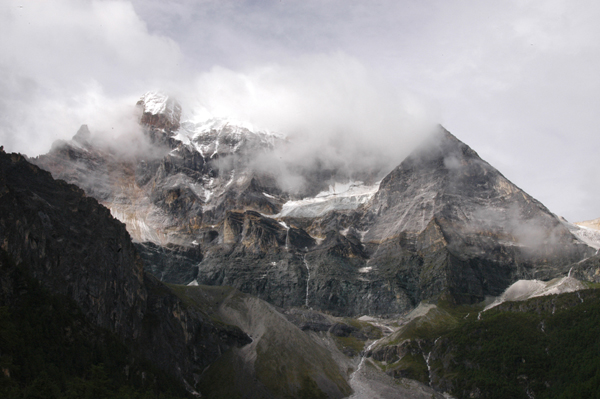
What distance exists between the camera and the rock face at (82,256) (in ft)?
460

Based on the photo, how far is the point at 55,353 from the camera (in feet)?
398

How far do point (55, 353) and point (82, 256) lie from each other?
137ft

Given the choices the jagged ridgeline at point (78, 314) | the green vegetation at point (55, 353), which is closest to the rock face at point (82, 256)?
the jagged ridgeline at point (78, 314)

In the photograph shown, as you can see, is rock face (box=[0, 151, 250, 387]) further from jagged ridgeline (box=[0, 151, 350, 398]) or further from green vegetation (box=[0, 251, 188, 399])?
green vegetation (box=[0, 251, 188, 399])

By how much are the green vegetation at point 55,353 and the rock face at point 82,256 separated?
18.6 feet

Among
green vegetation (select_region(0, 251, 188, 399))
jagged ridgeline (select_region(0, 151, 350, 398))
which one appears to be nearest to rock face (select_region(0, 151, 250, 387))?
jagged ridgeline (select_region(0, 151, 350, 398))

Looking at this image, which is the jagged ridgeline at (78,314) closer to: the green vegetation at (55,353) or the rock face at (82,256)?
the green vegetation at (55,353)

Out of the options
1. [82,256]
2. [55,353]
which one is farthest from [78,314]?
[82,256]

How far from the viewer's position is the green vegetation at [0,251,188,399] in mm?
104438

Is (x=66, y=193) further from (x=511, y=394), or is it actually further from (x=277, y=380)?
(x=511, y=394)

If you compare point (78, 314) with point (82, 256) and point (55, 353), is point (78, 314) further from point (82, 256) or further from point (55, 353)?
point (82, 256)

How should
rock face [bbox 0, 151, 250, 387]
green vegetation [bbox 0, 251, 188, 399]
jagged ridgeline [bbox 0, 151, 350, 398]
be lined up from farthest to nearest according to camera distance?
rock face [bbox 0, 151, 250, 387], jagged ridgeline [bbox 0, 151, 350, 398], green vegetation [bbox 0, 251, 188, 399]

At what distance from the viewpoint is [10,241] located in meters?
134

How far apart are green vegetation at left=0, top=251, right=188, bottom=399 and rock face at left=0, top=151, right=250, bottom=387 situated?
568 cm
